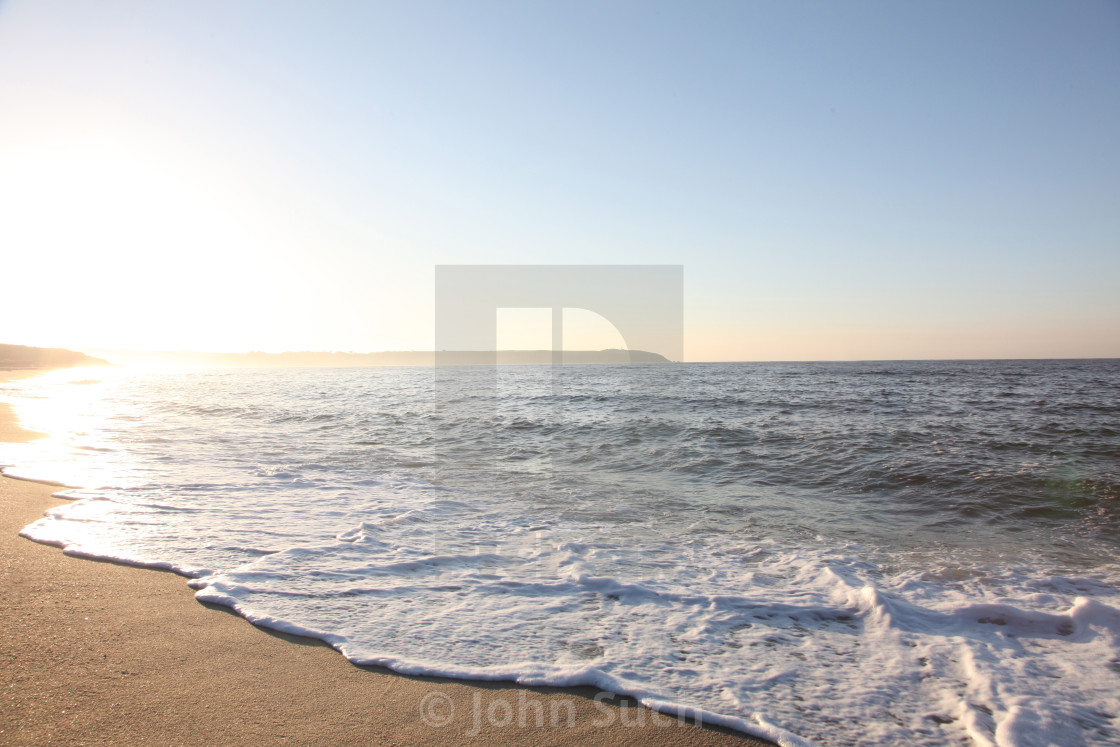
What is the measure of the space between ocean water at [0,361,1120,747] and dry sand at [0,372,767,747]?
8.7 inches

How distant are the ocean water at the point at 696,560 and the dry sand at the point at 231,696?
0.73 ft

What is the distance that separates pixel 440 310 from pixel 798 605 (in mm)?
13833

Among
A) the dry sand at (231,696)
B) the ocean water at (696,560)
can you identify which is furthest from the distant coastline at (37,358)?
the dry sand at (231,696)

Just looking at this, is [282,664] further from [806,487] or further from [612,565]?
[806,487]

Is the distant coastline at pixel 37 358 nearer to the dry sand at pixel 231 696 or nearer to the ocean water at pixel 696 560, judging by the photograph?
the ocean water at pixel 696 560

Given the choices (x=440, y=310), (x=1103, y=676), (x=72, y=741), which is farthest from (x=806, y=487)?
(x=440, y=310)

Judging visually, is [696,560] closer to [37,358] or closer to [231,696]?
[231,696]

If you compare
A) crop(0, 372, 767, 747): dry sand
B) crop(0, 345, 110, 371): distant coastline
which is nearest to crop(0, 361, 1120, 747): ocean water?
crop(0, 372, 767, 747): dry sand

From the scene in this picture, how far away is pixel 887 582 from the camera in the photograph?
5066 millimetres

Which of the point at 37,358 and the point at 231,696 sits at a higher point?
the point at 37,358

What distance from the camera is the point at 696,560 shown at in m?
5.63

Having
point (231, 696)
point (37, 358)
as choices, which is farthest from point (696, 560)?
point (37, 358)

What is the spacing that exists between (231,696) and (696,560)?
4250 millimetres

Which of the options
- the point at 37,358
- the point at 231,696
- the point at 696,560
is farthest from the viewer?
the point at 37,358
